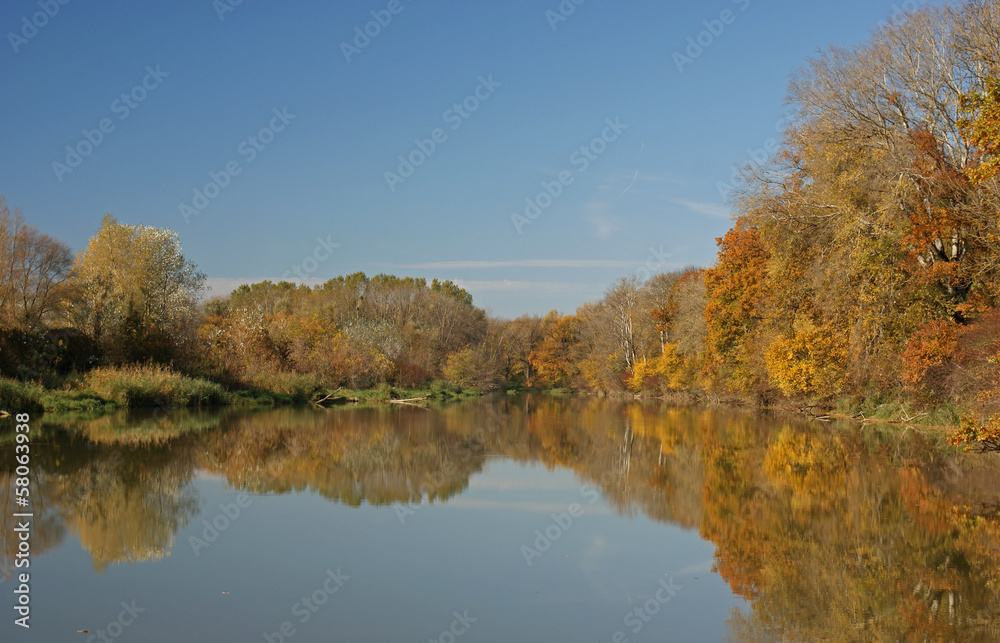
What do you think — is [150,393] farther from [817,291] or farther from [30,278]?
[817,291]

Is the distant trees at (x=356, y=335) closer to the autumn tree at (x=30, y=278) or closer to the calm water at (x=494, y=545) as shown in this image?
the autumn tree at (x=30, y=278)

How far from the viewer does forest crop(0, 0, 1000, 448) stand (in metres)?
17.9

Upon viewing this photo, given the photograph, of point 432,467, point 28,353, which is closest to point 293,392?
point 28,353

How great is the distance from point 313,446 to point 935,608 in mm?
13082

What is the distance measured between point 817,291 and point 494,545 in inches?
719

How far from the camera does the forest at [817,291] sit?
58.8 ft

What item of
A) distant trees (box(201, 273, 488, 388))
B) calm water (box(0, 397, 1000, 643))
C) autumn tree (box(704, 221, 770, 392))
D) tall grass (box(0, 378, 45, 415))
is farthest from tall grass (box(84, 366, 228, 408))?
autumn tree (box(704, 221, 770, 392))

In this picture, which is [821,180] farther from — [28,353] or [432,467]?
[28,353]

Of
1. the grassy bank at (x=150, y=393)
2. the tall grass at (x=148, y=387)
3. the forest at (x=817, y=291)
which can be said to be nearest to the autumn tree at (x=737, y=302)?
the forest at (x=817, y=291)

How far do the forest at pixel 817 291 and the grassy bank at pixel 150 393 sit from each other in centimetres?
16

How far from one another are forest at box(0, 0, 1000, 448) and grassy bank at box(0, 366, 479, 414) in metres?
0.16

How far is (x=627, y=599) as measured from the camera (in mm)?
6359

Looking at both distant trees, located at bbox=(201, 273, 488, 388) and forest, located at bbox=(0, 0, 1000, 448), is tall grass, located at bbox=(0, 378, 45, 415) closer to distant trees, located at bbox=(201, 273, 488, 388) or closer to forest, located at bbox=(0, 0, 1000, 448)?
forest, located at bbox=(0, 0, 1000, 448)

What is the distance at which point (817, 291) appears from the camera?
23062mm
